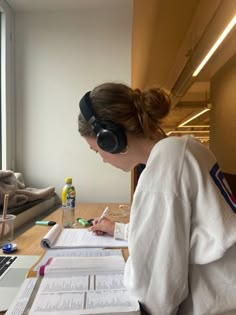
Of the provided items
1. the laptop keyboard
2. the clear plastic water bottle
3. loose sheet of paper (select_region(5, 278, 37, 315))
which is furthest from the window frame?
loose sheet of paper (select_region(5, 278, 37, 315))

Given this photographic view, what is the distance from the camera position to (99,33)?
2.26 m

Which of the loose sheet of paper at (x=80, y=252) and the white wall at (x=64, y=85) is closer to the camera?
the loose sheet of paper at (x=80, y=252)

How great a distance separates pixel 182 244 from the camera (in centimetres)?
66

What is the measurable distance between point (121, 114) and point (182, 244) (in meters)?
0.43

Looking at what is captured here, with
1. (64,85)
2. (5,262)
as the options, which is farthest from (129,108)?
(64,85)

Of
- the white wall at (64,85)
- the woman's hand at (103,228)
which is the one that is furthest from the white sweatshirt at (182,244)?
the white wall at (64,85)

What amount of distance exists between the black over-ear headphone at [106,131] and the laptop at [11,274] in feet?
1.48

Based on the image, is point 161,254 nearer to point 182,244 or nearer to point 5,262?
point 182,244

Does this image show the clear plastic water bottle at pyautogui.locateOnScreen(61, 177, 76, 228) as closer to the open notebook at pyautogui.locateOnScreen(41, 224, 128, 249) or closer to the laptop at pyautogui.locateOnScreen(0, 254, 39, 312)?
the open notebook at pyautogui.locateOnScreen(41, 224, 128, 249)

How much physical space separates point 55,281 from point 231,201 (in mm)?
498

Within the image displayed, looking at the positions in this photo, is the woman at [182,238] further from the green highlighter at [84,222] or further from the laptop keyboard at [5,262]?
the green highlighter at [84,222]

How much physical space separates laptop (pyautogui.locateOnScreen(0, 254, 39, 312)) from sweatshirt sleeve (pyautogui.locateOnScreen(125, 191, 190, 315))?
31cm

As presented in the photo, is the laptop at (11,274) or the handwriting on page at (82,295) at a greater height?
the handwriting on page at (82,295)

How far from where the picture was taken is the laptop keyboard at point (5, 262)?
921 millimetres
